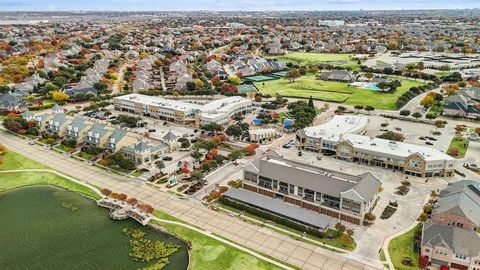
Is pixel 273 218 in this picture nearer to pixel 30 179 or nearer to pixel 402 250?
pixel 402 250

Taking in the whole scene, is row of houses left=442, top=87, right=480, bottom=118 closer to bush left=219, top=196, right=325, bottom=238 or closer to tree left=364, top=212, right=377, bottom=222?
tree left=364, top=212, right=377, bottom=222

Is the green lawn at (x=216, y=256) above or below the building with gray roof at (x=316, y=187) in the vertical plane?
below

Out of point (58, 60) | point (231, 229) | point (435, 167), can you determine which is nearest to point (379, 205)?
point (435, 167)

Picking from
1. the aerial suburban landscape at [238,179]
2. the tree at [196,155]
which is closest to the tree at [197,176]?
the aerial suburban landscape at [238,179]

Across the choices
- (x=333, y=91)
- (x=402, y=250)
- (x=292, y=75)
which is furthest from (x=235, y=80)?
(x=402, y=250)

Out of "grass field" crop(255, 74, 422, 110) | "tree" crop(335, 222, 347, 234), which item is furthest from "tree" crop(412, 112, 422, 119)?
"tree" crop(335, 222, 347, 234)

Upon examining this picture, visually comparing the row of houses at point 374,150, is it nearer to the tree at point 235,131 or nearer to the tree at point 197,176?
the tree at point 235,131

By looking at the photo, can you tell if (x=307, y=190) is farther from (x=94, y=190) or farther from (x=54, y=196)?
(x=54, y=196)
